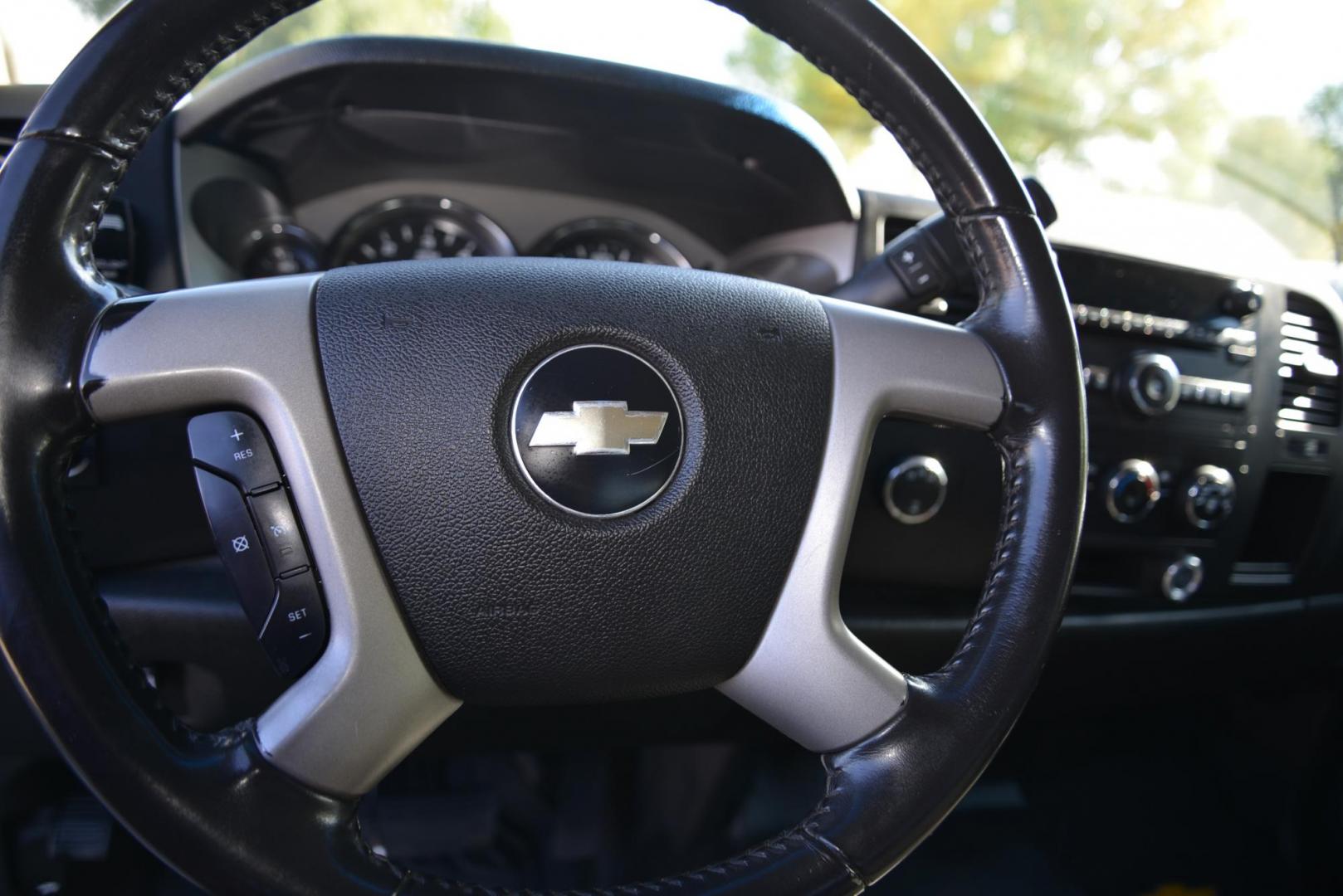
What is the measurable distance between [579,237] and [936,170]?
0.78 metres

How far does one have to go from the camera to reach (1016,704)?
67 centimetres

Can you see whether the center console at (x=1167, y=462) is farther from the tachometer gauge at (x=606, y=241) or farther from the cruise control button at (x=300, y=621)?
the cruise control button at (x=300, y=621)

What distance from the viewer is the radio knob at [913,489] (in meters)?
1.04

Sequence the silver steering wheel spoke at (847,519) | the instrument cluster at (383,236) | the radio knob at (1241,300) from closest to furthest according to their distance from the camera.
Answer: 1. the silver steering wheel spoke at (847,519)
2. the instrument cluster at (383,236)
3. the radio knob at (1241,300)

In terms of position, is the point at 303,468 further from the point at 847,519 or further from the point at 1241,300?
the point at 1241,300

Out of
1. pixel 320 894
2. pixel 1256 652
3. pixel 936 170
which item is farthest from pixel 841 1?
pixel 1256 652

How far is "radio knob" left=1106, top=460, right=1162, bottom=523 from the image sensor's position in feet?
4.03

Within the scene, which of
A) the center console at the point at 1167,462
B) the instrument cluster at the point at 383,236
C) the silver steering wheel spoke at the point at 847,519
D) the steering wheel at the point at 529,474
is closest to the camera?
the steering wheel at the point at 529,474

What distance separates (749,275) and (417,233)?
48 centimetres

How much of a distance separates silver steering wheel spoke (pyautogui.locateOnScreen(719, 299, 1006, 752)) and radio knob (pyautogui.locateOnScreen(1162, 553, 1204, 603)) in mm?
731

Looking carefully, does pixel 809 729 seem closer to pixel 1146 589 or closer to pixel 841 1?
pixel 841 1

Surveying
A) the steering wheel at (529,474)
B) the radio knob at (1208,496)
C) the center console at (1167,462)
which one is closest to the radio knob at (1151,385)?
the center console at (1167,462)

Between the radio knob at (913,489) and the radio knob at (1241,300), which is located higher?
the radio knob at (1241,300)

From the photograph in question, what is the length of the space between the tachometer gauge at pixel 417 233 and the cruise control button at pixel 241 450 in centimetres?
76
